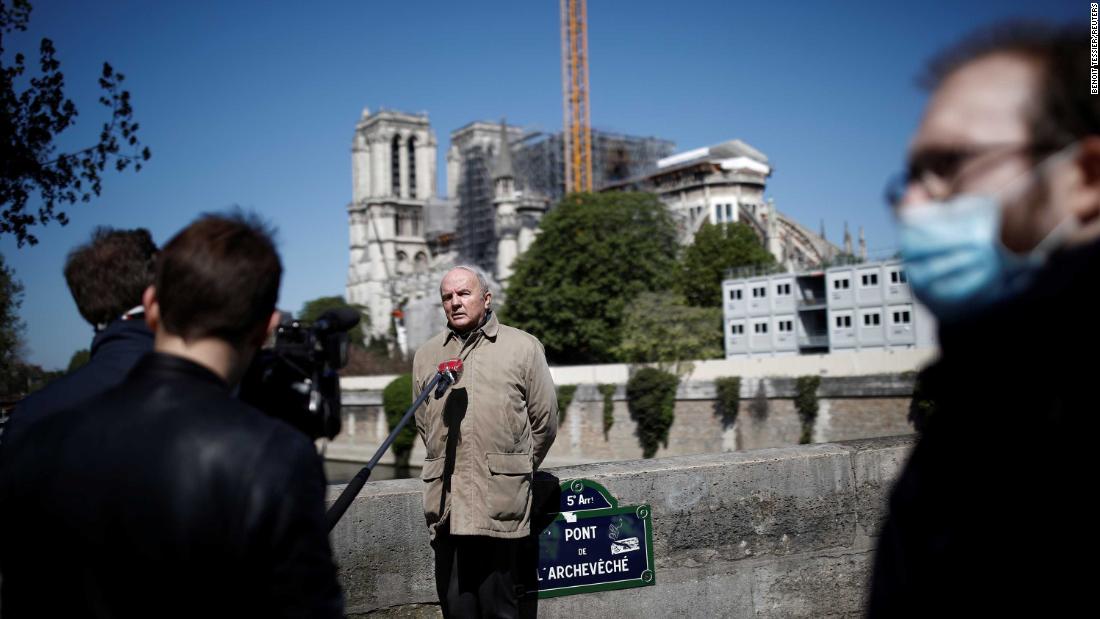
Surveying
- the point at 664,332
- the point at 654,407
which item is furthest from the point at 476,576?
the point at 664,332

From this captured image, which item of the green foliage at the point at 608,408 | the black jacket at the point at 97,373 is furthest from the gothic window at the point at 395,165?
the black jacket at the point at 97,373

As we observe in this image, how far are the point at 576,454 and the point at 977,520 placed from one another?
3801cm

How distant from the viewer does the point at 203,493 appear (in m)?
1.67

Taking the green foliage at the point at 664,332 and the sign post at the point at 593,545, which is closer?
the sign post at the point at 593,545

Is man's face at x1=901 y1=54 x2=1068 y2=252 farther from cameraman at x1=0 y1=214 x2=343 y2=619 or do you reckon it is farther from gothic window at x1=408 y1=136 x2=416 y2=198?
gothic window at x1=408 y1=136 x2=416 y2=198

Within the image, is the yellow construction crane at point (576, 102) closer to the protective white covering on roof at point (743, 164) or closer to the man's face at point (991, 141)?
the protective white covering on roof at point (743, 164)

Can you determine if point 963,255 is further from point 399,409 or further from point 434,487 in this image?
point 399,409

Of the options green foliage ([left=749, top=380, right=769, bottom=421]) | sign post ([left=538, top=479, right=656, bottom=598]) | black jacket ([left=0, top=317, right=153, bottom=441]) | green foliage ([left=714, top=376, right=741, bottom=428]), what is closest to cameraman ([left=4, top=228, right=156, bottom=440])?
black jacket ([left=0, top=317, right=153, bottom=441])

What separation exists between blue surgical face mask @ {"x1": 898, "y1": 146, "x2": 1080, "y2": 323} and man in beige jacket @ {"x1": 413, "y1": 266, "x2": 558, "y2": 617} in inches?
107

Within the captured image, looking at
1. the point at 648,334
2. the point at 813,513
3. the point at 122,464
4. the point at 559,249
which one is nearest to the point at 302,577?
the point at 122,464

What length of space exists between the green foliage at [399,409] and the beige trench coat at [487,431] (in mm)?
37152

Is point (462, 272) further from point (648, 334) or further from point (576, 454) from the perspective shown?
point (648, 334)

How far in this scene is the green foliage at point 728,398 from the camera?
3488cm

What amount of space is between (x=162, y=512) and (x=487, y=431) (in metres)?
2.42
